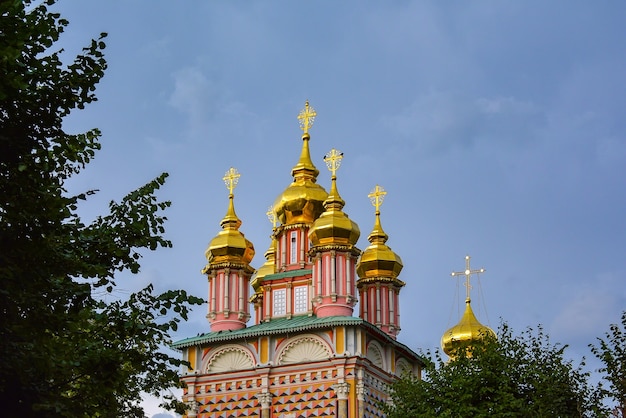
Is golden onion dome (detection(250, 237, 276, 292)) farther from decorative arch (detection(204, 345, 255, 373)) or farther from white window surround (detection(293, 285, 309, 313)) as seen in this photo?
decorative arch (detection(204, 345, 255, 373))

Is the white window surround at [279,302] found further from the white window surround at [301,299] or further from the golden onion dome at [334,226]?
the golden onion dome at [334,226]

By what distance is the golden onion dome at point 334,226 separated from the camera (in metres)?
30.5

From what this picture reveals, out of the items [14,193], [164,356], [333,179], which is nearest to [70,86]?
[14,193]

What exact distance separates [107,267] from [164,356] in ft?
3.56

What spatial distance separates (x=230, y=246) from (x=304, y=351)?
4.42 meters

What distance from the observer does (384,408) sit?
924 inches

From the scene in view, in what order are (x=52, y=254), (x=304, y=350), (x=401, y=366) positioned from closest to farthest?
(x=52, y=254)
(x=304, y=350)
(x=401, y=366)

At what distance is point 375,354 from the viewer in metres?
30.1

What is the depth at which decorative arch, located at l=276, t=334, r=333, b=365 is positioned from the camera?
2939 cm

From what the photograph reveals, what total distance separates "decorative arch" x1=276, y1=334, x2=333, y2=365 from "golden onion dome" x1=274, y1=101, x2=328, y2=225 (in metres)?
4.51

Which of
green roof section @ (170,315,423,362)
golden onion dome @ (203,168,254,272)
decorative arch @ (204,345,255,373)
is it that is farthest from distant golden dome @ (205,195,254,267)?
decorative arch @ (204,345,255,373)

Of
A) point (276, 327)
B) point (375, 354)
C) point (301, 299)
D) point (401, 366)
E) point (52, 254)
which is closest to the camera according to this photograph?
point (52, 254)

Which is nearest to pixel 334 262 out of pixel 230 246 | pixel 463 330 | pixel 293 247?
pixel 293 247

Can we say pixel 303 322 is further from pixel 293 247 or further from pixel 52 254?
pixel 52 254
